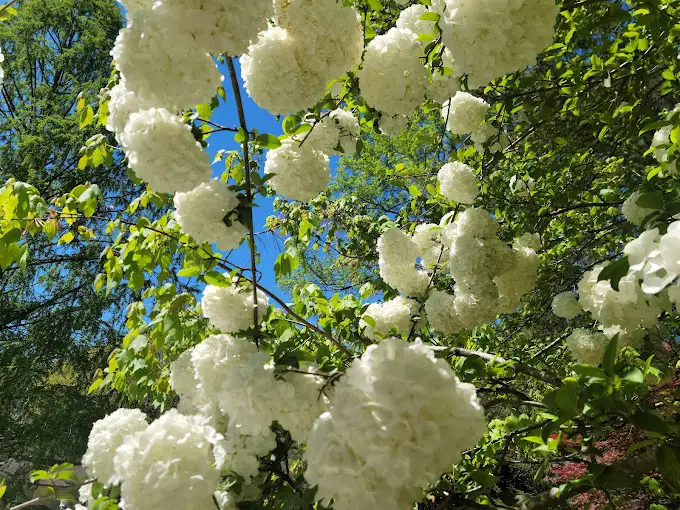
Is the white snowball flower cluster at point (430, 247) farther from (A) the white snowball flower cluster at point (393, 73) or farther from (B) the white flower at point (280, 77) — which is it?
(B) the white flower at point (280, 77)

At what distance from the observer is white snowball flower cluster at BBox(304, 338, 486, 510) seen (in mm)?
906

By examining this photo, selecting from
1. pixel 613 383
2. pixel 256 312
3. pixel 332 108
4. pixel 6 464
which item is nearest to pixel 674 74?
pixel 332 108

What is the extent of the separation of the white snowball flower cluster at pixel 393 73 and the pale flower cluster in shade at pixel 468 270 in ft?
2.86

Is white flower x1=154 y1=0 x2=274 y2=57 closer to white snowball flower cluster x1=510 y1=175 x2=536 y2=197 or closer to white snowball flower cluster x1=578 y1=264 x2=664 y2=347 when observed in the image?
white snowball flower cluster x1=578 y1=264 x2=664 y2=347

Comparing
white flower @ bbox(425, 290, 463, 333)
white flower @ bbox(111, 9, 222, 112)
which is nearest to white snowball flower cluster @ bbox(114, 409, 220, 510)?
white flower @ bbox(111, 9, 222, 112)

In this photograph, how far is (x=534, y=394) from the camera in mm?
6082

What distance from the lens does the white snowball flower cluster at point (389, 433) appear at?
91 centimetres

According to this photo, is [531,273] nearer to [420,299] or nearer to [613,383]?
[420,299]

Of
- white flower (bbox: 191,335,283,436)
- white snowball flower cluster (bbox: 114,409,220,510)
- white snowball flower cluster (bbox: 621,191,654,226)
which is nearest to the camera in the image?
white snowball flower cluster (bbox: 114,409,220,510)

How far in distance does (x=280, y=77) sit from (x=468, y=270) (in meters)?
1.41

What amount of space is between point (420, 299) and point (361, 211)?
12.0 ft

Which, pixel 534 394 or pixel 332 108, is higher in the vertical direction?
pixel 534 394

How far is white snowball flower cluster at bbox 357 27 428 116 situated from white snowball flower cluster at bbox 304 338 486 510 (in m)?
1.11

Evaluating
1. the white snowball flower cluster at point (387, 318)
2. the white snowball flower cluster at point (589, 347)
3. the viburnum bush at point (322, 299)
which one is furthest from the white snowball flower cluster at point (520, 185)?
the white snowball flower cluster at point (387, 318)
